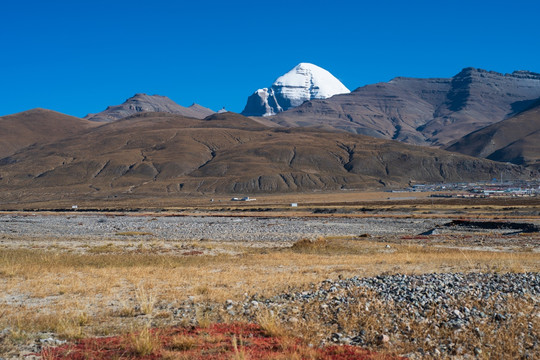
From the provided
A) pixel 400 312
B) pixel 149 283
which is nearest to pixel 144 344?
pixel 400 312

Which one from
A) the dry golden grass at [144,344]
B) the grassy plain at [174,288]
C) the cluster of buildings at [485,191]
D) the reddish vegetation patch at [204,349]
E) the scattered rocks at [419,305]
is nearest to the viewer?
the reddish vegetation patch at [204,349]

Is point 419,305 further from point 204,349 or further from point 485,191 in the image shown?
point 485,191

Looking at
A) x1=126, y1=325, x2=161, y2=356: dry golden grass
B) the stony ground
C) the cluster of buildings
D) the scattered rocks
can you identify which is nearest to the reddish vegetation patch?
x1=126, y1=325, x2=161, y2=356: dry golden grass

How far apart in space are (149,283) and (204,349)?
8280mm

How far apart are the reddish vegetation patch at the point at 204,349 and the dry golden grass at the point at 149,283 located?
1.39 ft

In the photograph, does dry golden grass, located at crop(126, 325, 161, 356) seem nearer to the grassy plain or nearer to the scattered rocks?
the grassy plain

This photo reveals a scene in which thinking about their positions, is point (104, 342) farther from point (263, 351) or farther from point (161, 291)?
point (161, 291)

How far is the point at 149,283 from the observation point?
17.4 meters

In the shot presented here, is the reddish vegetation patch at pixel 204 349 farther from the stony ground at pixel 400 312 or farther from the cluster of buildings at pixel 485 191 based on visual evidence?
the cluster of buildings at pixel 485 191

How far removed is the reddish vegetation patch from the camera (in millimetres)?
9156

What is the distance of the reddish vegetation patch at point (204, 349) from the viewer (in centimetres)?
916

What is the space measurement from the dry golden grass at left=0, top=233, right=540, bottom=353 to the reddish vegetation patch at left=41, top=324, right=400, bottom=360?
42 cm

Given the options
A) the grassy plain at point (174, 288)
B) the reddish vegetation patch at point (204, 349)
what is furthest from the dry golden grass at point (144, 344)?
the grassy plain at point (174, 288)

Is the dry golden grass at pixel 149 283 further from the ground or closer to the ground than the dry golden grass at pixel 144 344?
closer to the ground
